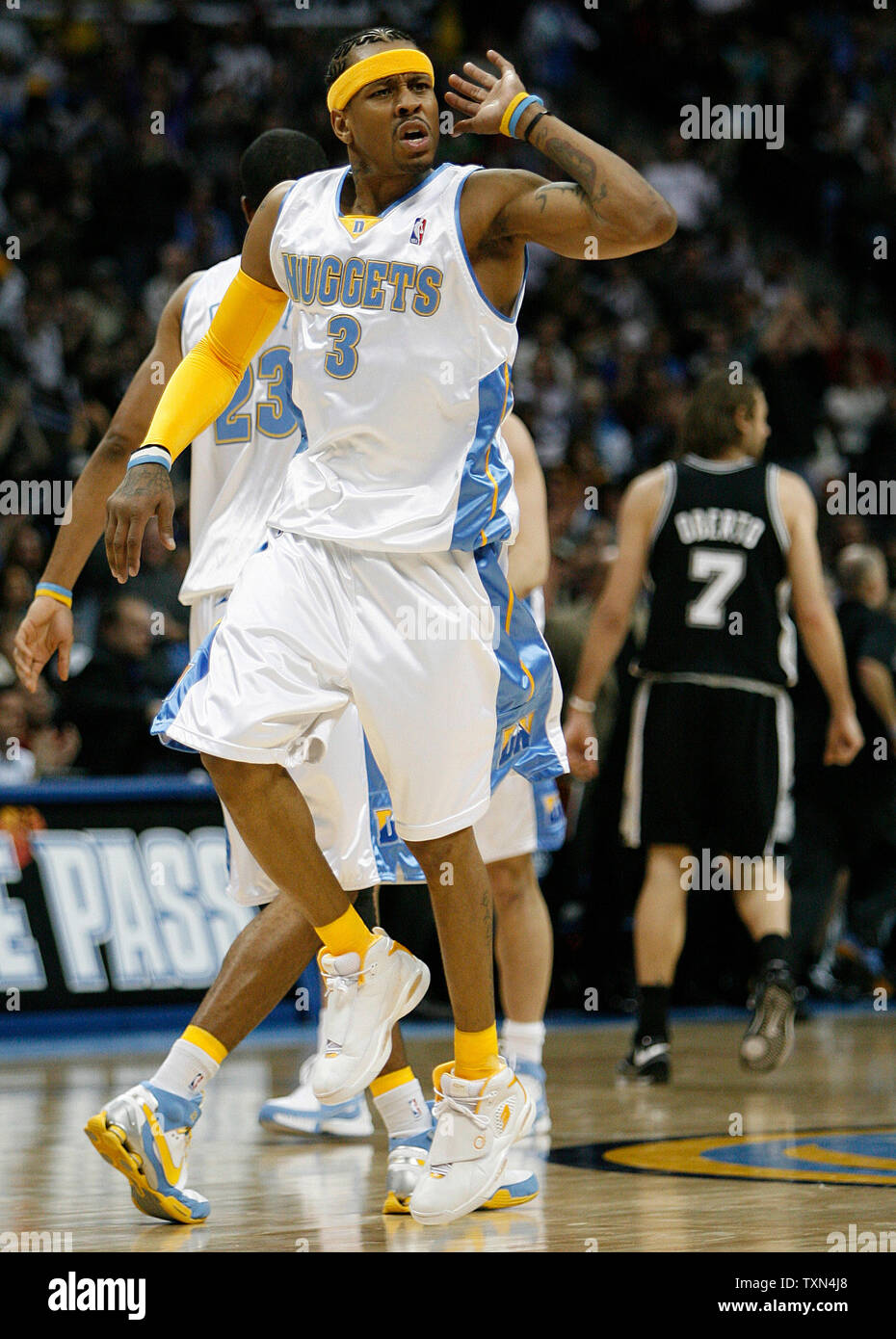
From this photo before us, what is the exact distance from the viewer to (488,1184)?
3.50m

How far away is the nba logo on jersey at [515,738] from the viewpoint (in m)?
3.73

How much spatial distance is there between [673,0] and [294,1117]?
13419mm

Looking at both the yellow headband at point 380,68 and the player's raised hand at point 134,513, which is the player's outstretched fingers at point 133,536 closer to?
the player's raised hand at point 134,513

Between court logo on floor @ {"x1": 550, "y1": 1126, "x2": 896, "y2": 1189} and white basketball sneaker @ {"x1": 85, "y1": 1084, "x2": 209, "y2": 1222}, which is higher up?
white basketball sneaker @ {"x1": 85, "y1": 1084, "x2": 209, "y2": 1222}

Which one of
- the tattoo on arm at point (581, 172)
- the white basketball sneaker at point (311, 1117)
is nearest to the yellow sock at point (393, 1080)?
the white basketball sneaker at point (311, 1117)

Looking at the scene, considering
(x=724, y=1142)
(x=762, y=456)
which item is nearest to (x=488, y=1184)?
(x=724, y=1142)

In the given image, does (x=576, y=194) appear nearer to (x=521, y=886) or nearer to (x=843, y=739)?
(x=521, y=886)

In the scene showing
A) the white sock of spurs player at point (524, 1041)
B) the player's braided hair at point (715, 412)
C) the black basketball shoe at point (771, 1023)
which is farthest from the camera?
the player's braided hair at point (715, 412)

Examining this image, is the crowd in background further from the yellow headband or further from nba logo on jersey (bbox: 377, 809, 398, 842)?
the yellow headband

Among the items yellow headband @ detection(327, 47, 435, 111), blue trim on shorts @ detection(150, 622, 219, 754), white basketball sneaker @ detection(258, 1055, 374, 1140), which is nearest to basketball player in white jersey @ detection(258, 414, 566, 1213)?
white basketball sneaker @ detection(258, 1055, 374, 1140)

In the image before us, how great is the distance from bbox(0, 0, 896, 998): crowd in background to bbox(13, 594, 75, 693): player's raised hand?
3.96 metres

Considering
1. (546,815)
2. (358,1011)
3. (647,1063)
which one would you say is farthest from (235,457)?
(647,1063)

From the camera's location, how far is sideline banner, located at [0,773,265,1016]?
24.2 ft

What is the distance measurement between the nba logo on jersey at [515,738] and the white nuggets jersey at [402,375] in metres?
0.39
